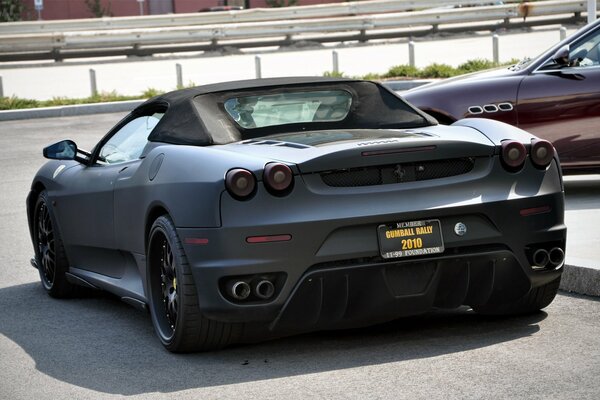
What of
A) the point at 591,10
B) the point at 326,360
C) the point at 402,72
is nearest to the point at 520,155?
the point at 326,360

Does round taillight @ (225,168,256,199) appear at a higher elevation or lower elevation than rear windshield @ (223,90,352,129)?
lower

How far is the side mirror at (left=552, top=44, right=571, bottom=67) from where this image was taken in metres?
10.8

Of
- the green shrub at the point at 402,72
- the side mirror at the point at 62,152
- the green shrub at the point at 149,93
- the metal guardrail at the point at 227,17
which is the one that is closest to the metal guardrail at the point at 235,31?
the metal guardrail at the point at 227,17

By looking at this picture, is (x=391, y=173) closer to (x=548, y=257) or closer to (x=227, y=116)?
(x=548, y=257)

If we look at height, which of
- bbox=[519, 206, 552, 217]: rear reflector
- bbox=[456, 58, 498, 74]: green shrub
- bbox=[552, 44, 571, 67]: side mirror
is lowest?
bbox=[456, 58, 498, 74]: green shrub

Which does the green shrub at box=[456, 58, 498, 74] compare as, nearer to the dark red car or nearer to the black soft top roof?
the dark red car

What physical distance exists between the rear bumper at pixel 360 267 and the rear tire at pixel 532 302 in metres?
0.25

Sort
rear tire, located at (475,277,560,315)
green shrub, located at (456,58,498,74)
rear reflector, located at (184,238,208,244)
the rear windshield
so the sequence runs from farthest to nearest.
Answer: green shrub, located at (456,58,498,74)
the rear windshield
rear tire, located at (475,277,560,315)
rear reflector, located at (184,238,208,244)

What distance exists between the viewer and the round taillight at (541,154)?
641cm

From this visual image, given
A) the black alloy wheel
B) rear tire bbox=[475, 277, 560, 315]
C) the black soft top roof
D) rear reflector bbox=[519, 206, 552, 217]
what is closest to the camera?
rear reflector bbox=[519, 206, 552, 217]

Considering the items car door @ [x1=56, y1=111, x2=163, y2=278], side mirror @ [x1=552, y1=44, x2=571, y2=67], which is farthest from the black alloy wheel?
side mirror @ [x1=552, y1=44, x2=571, y2=67]

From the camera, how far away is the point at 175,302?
20.9 feet

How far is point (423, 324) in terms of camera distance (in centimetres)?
675

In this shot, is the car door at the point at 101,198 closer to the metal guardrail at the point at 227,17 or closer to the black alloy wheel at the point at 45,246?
the black alloy wheel at the point at 45,246
